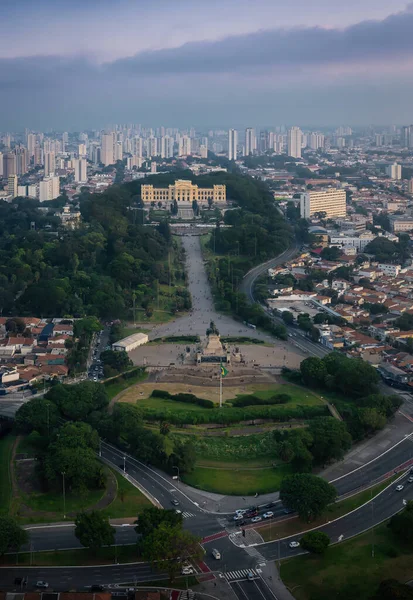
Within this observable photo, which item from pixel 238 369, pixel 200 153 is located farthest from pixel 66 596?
pixel 200 153

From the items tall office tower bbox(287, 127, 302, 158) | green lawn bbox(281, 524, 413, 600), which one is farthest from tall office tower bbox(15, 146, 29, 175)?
green lawn bbox(281, 524, 413, 600)

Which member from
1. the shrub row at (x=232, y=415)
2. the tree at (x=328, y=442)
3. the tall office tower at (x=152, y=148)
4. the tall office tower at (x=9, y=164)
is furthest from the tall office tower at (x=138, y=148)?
the tree at (x=328, y=442)

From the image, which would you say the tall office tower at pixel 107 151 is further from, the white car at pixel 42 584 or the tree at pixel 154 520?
the white car at pixel 42 584

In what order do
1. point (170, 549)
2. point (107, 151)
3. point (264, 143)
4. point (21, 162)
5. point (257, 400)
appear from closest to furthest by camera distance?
point (170, 549) → point (257, 400) → point (21, 162) → point (107, 151) → point (264, 143)

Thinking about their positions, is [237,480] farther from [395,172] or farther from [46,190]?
[395,172]

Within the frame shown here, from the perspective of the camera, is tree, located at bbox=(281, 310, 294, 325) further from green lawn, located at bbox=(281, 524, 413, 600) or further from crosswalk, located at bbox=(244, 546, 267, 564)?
crosswalk, located at bbox=(244, 546, 267, 564)

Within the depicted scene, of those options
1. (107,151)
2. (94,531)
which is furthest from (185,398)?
(107,151)
